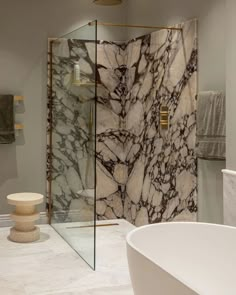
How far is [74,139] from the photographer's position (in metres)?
4.34

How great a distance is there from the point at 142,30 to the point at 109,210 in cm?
209

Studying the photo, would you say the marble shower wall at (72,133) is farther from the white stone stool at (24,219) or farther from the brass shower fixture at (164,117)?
the brass shower fixture at (164,117)

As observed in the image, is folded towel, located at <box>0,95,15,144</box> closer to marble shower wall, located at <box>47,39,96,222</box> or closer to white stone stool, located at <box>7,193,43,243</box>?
marble shower wall, located at <box>47,39,96,222</box>

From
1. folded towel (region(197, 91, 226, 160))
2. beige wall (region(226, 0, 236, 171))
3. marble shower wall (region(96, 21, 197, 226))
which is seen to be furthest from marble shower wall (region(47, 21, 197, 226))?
beige wall (region(226, 0, 236, 171))

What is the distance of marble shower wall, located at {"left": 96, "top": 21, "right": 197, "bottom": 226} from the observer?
4.13m

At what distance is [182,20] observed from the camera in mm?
4227

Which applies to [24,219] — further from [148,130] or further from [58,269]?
[148,130]

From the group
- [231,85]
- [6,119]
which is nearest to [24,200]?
[6,119]

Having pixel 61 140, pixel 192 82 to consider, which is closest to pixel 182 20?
pixel 192 82

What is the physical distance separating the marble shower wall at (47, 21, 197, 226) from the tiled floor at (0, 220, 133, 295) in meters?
0.42

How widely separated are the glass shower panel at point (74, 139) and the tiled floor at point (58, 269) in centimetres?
13

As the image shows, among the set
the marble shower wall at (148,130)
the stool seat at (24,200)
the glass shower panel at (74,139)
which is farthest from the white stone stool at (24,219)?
the marble shower wall at (148,130)

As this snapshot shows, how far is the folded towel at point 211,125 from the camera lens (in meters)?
3.55

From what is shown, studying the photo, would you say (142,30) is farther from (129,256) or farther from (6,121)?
(129,256)
